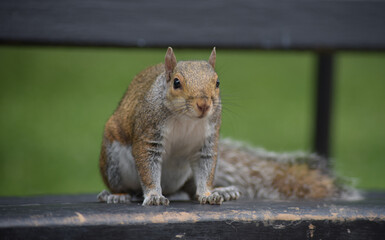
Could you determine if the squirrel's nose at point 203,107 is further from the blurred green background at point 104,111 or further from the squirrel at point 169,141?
the blurred green background at point 104,111

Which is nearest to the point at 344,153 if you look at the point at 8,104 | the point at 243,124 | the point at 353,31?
the point at 243,124

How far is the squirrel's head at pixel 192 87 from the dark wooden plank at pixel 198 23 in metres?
0.59

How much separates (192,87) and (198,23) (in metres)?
0.71

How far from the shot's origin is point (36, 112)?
12.5 feet

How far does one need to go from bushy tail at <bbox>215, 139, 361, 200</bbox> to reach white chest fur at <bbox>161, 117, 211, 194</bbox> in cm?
33

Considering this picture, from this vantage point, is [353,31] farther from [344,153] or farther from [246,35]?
[344,153]

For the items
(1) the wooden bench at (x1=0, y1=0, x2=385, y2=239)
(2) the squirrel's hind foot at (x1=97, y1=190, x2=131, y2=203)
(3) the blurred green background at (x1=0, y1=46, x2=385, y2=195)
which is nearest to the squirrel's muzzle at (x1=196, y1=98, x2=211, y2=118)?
(1) the wooden bench at (x1=0, y1=0, x2=385, y2=239)

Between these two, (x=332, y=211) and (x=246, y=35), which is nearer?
(x=332, y=211)

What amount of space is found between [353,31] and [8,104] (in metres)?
2.72

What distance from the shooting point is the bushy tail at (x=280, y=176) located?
1514 millimetres

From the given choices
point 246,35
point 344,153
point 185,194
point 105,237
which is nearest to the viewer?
point 105,237

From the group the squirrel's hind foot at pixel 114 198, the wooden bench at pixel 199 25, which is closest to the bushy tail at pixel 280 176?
the wooden bench at pixel 199 25

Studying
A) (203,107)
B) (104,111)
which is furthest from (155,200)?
(104,111)

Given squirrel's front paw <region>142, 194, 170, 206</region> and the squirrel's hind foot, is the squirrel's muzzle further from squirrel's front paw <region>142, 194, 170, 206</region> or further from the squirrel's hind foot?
the squirrel's hind foot
